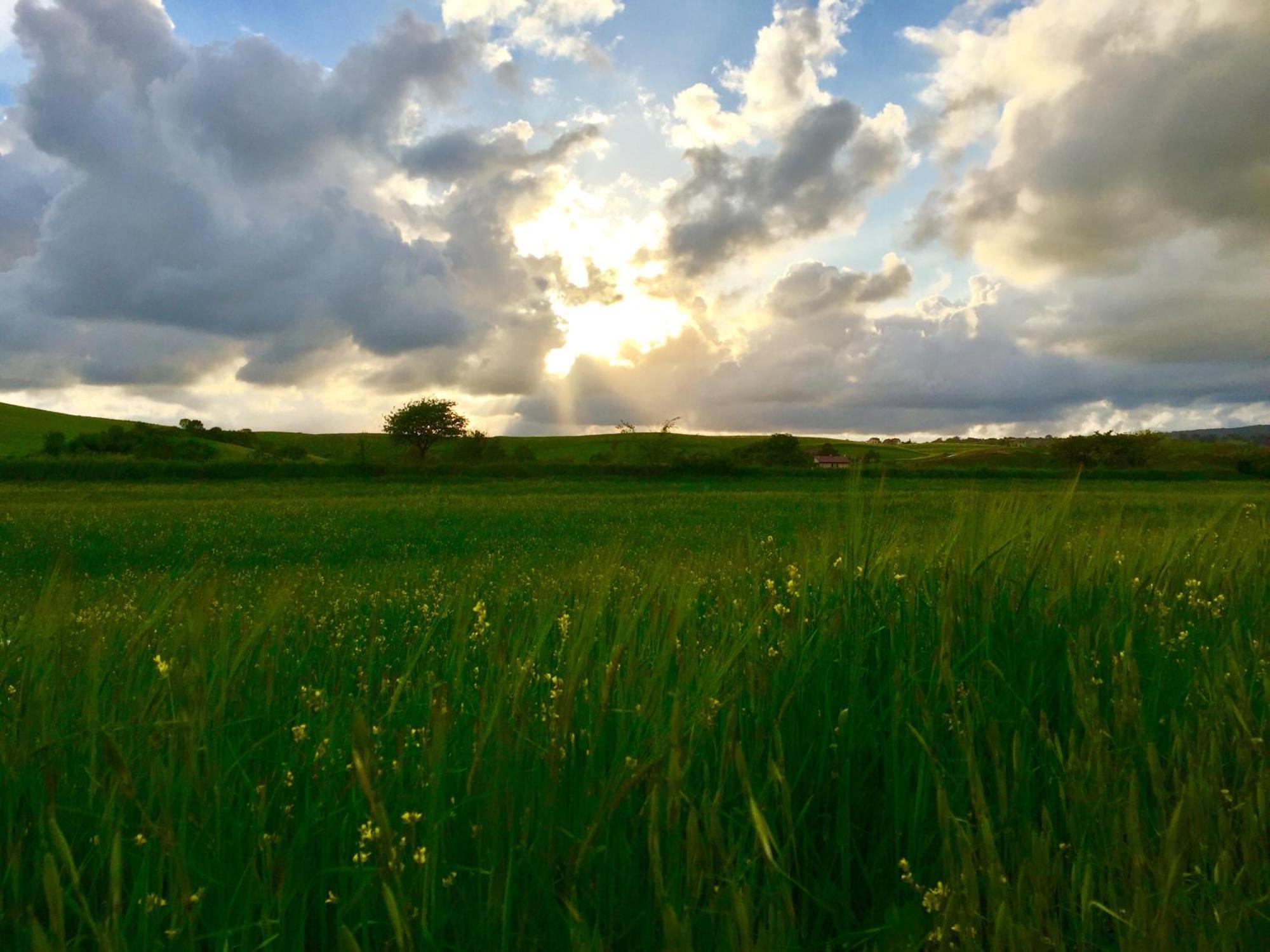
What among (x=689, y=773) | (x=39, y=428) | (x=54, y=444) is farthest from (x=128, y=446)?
(x=689, y=773)

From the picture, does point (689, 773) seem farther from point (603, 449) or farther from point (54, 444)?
point (603, 449)

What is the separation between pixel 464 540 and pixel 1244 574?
14.5 meters

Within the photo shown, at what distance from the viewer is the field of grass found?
5.39ft

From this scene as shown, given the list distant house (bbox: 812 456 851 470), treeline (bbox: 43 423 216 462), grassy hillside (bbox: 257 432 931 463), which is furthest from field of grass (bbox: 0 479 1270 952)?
grassy hillside (bbox: 257 432 931 463)

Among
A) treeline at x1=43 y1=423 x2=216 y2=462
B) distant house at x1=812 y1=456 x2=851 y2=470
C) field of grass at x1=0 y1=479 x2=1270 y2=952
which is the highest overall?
treeline at x1=43 y1=423 x2=216 y2=462

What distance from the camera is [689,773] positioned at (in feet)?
7.28

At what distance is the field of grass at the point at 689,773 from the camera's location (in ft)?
5.39

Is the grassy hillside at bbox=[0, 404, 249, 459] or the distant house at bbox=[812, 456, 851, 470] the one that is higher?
the grassy hillside at bbox=[0, 404, 249, 459]

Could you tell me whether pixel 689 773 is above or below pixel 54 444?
below

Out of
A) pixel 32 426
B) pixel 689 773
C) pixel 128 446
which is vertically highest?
pixel 32 426

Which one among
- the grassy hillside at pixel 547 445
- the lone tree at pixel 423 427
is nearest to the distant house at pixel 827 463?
the grassy hillside at pixel 547 445

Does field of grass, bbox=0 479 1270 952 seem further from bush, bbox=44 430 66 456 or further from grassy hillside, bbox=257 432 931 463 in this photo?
grassy hillside, bbox=257 432 931 463

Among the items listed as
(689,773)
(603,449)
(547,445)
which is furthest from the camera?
(547,445)

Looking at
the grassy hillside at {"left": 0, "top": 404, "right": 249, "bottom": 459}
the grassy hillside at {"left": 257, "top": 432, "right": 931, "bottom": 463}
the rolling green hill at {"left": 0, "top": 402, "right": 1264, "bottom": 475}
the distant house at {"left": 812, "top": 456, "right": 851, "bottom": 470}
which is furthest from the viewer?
the grassy hillside at {"left": 257, "top": 432, "right": 931, "bottom": 463}
